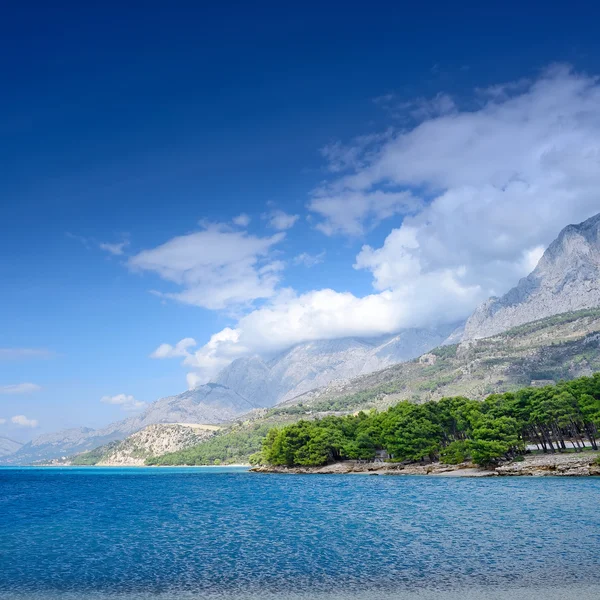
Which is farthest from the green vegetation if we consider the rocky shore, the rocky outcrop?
the rocky outcrop

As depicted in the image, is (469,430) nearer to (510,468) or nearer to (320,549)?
(510,468)

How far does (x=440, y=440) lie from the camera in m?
171

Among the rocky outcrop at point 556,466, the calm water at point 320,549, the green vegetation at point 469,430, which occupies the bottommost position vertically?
the calm water at point 320,549

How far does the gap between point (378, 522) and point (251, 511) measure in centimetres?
2461

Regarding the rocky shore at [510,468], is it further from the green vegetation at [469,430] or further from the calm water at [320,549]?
the calm water at [320,549]

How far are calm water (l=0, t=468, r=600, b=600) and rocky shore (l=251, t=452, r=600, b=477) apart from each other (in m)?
27.2

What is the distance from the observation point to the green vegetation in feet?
440

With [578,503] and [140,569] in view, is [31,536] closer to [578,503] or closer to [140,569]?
[140,569]

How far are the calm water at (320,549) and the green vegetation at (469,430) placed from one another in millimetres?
47860

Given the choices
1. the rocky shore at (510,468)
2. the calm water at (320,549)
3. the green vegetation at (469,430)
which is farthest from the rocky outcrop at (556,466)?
the calm water at (320,549)

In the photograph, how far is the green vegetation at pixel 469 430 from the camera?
440 feet

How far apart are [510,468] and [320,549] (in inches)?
3671

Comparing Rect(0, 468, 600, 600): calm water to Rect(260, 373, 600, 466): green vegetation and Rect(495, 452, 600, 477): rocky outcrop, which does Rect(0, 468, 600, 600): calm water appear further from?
Rect(260, 373, 600, 466): green vegetation

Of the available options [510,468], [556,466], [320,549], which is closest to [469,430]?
[510,468]
